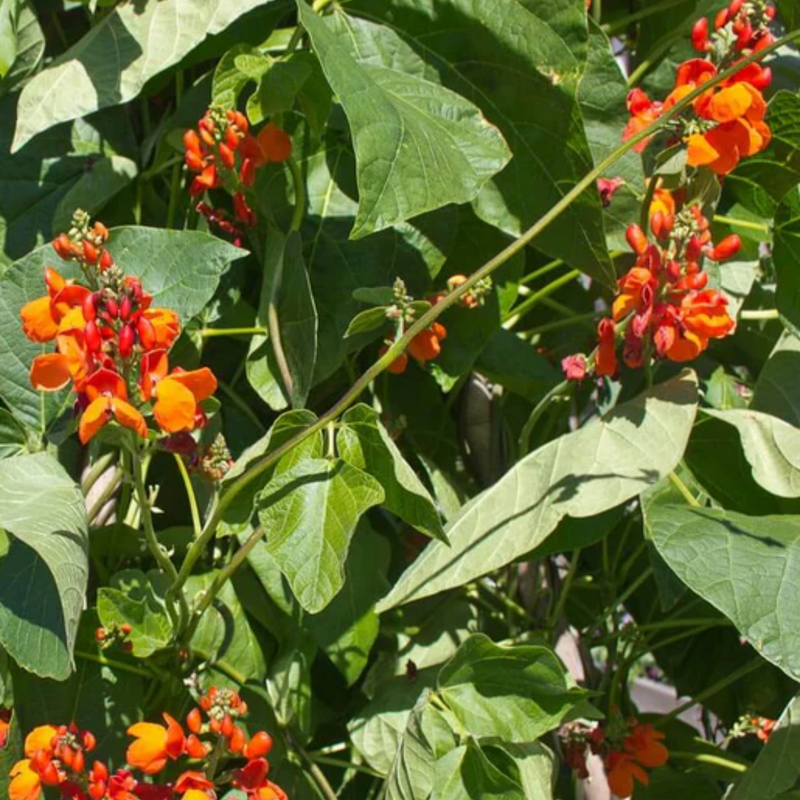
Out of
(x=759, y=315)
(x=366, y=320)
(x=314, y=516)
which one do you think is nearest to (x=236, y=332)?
(x=366, y=320)

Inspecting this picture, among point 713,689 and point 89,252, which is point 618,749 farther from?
point 89,252

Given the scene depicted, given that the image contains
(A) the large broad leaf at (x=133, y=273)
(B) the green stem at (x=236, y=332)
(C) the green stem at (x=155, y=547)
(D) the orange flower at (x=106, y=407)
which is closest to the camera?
(D) the orange flower at (x=106, y=407)

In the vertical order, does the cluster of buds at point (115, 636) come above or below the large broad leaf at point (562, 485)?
below

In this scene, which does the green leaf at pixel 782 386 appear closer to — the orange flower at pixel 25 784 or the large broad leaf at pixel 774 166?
the large broad leaf at pixel 774 166

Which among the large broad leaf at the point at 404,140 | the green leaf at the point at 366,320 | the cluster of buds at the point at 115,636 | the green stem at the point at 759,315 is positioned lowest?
the cluster of buds at the point at 115,636

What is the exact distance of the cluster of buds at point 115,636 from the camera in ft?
3.35

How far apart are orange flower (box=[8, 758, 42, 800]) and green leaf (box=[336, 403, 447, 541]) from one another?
333 millimetres

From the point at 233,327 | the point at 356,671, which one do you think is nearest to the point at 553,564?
the point at 356,671

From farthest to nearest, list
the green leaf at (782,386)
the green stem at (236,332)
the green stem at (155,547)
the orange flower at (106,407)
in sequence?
1. the green leaf at (782,386)
2. the green stem at (236,332)
3. the green stem at (155,547)
4. the orange flower at (106,407)

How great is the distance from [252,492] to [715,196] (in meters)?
0.52

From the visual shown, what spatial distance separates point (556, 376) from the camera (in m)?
1.31

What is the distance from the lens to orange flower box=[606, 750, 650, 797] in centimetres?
129

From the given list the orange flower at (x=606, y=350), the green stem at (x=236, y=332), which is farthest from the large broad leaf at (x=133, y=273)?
the orange flower at (x=606, y=350)

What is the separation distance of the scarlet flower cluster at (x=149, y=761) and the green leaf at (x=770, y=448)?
49 centimetres
